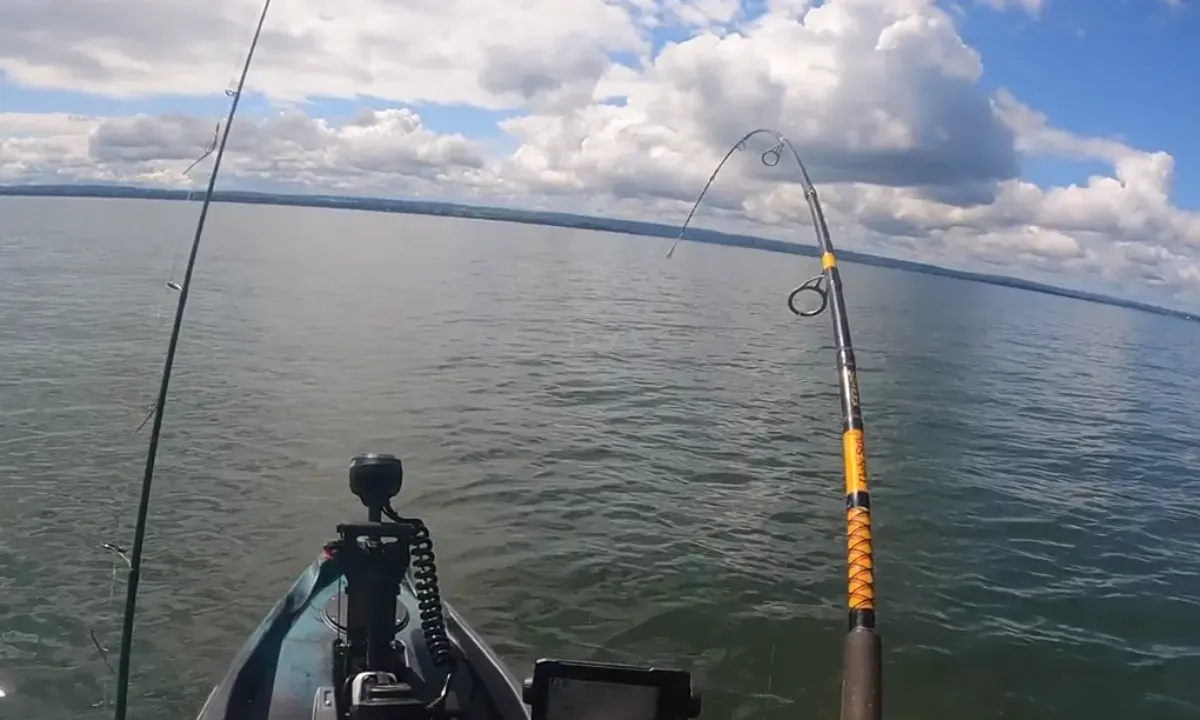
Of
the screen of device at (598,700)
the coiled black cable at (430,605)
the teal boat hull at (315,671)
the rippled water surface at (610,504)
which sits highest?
the screen of device at (598,700)

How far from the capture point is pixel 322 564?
766 cm

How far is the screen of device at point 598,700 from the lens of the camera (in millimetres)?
3377

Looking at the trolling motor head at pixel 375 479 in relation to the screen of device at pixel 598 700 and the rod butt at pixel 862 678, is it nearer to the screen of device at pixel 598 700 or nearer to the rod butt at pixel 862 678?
the screen of device at pixel 598 700

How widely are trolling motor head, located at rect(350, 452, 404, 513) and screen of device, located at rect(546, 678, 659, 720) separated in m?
2.51

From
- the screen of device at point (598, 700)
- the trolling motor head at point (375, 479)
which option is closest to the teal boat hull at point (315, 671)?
the trolling motor head at point (375, 479)

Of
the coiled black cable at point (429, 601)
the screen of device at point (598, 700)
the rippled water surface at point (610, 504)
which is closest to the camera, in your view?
the screen of device at point (598, 700)

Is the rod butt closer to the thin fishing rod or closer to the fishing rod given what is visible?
the fishing rod

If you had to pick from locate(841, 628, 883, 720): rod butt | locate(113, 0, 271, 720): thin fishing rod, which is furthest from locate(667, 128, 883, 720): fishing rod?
locate(113, 0, 271, 720): thin fishing rod

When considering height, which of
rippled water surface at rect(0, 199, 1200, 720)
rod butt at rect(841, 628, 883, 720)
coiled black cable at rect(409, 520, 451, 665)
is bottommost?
rippled water surface at rect(0, 199, 1200, 720)

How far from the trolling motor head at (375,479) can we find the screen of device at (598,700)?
2515 mm

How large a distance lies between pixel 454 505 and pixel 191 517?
11.5ft

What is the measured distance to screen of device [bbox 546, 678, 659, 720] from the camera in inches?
133

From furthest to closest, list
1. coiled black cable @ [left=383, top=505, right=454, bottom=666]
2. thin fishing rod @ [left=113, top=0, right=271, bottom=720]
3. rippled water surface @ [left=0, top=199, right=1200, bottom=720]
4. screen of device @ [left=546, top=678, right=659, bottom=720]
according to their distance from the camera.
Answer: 1. rippled water surface @ [left=0, top=199, right=1200, bottom=720]
2. coiled black cable @ [left=383, top=505, right=454, bottom=666]
3. thin fishing rod @ [left=113, top=0, right=271, bottom=720]
4. screen of device @ [left=546, top=678, right=659, bottom=720]

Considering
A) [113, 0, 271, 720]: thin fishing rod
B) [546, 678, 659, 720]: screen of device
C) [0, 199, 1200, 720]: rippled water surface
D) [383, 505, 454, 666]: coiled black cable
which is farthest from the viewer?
[0, 199, 1200, 720]: rippled water surface
